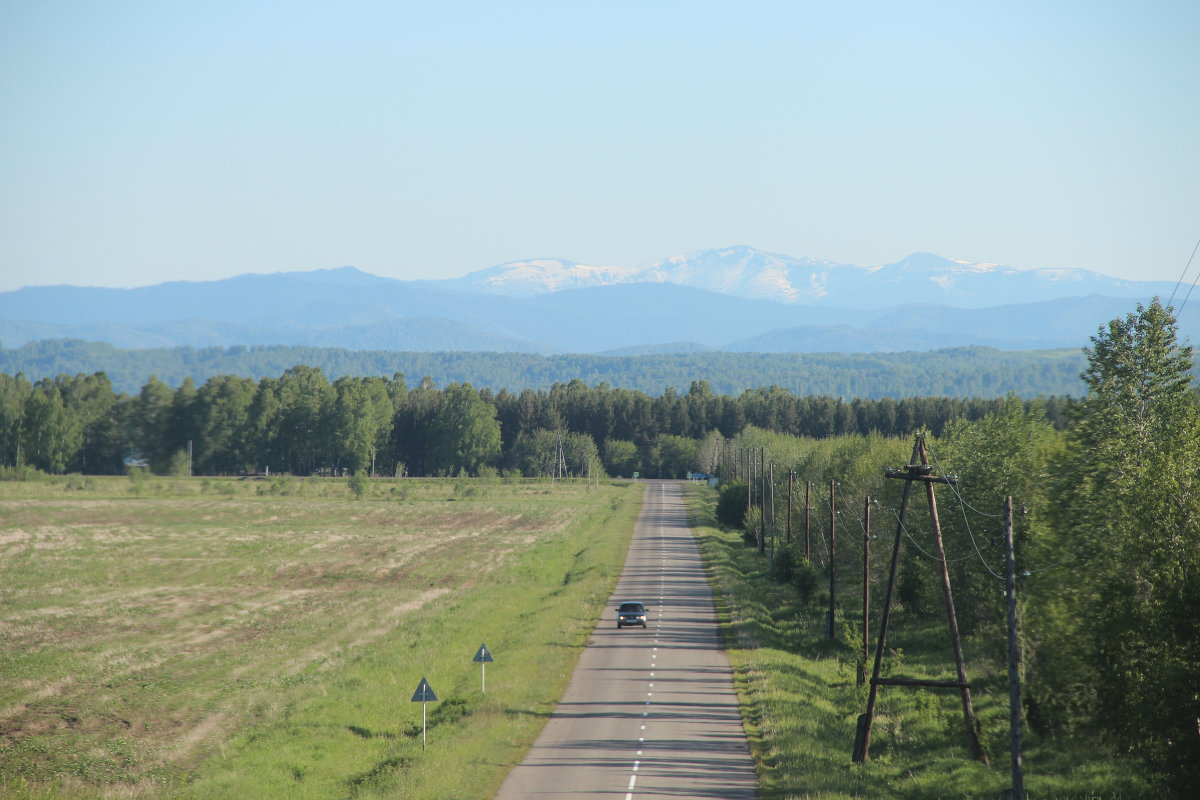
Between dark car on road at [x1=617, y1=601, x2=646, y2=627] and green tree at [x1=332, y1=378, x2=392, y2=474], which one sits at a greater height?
green tree at [x1=332, y1=378, x2=392, y2=474]

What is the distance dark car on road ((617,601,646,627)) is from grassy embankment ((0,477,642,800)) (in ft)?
5.55

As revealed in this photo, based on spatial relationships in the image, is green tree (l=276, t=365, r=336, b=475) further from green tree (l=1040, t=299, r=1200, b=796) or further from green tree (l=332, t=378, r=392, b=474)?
green tree (l=1040, t=299, r=1200, b=796)

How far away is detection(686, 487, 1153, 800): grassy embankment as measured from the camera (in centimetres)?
2662

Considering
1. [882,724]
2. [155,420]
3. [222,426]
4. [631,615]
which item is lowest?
[882,724]

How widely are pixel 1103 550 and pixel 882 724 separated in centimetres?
995

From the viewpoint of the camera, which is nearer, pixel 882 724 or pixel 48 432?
pixel 882 724

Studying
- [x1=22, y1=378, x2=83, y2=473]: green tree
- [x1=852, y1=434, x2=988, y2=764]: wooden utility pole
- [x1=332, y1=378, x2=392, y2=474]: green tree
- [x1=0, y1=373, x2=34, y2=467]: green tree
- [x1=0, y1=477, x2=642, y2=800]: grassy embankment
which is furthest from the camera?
[x1=332, y1=378, x2=392, y2=474]: green tree

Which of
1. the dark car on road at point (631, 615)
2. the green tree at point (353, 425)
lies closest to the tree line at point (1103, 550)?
the dark car on road at point (631, 615)

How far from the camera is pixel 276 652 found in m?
45.4

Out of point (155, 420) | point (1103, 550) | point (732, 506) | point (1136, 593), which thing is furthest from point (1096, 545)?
point (155, 420)

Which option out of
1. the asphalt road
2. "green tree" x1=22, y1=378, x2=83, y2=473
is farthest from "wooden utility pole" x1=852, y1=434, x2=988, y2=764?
"green tree" x1=22, y1=378, x2=83, y2=473

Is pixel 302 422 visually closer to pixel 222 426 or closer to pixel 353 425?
pixel 353 425

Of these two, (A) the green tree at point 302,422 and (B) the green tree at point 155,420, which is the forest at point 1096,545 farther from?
(B) the green tree at point 155,420

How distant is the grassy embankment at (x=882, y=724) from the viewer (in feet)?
87.4
